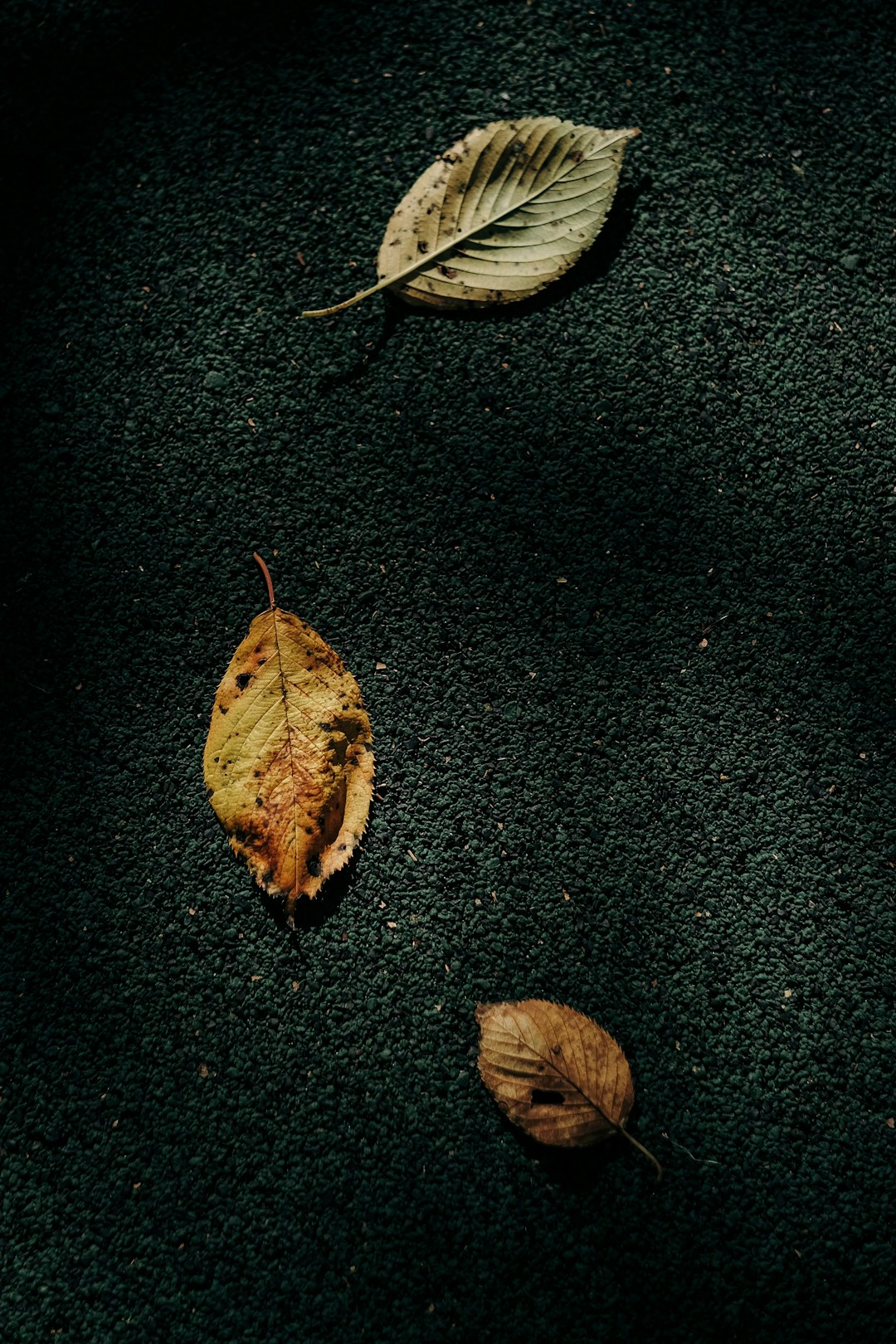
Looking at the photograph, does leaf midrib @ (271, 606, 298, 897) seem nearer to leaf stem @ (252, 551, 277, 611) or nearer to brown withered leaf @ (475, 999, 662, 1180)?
leaf stem @ (252, 551, 277, 611)

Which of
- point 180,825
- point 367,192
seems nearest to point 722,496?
point 367,192

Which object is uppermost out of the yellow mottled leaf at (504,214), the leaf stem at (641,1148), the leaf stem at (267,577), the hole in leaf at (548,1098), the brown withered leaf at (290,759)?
the yellow mottled leaf at (504,214)

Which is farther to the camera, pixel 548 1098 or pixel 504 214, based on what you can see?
pixel 504 214

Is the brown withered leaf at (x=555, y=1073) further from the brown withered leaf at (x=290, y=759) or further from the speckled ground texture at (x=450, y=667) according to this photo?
the brown withered leaf at (x=290, y=759)

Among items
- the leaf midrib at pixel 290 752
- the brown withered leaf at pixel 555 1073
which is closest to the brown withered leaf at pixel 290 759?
the leaf midrib at pixel 290 752

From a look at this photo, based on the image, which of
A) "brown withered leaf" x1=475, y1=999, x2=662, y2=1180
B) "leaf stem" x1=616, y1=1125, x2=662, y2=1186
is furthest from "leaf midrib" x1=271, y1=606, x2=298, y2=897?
"leaf stem" x1=616, y1=1125, x2=662, y2=1186

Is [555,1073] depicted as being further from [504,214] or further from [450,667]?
[504,214]

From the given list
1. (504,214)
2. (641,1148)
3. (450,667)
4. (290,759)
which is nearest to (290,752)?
(290,759)
